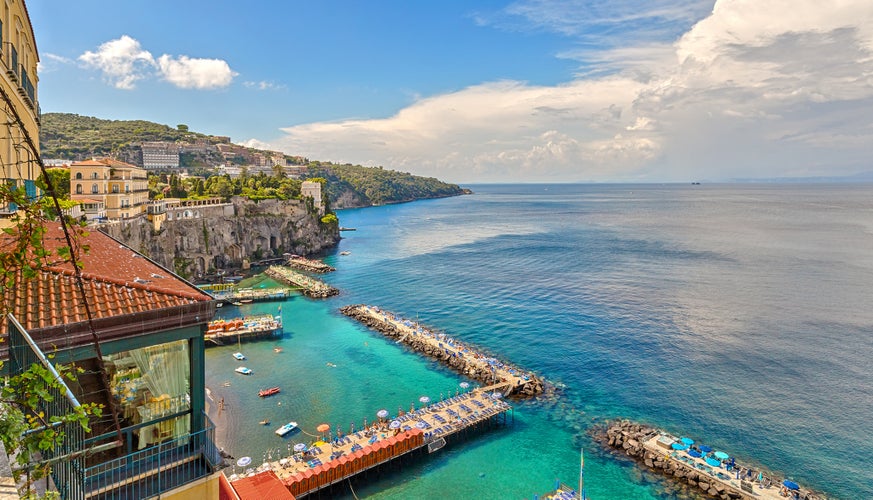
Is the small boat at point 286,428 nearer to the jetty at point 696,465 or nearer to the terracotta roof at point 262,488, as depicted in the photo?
the terracotta roof at point 262,488

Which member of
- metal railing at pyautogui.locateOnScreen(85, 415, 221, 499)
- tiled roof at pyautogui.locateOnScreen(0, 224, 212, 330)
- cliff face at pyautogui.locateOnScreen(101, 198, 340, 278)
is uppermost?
tiled roof at pyautogui.locateOnScreen(0, 224, 212, 330)

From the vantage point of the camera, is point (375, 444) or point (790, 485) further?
point (375, 444)

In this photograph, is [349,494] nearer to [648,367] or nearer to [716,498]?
[716,498]

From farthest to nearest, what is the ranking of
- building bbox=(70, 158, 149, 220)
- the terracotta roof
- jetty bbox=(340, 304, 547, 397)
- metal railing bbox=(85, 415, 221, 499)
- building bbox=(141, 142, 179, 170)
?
building bbox=(141, 142, 179, 170) < building bbox=(70, 158, 149, 220) < jetty bbox=(340, 304, 547, 397) < the terracotta roof < metal railing bbox=(85, 415, 221, 499)

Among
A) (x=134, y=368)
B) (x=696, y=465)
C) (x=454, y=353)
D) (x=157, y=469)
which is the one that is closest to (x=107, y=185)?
(x=454, y=353)

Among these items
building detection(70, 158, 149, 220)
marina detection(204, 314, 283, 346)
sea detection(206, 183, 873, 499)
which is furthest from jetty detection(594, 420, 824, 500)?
building detection(70, 158, 149, 220)

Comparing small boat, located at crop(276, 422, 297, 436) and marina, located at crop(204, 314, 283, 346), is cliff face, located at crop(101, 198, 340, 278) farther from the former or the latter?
small boat, located at crop(276, 422, 297, 436)

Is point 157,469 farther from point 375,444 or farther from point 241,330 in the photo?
point 241,330
